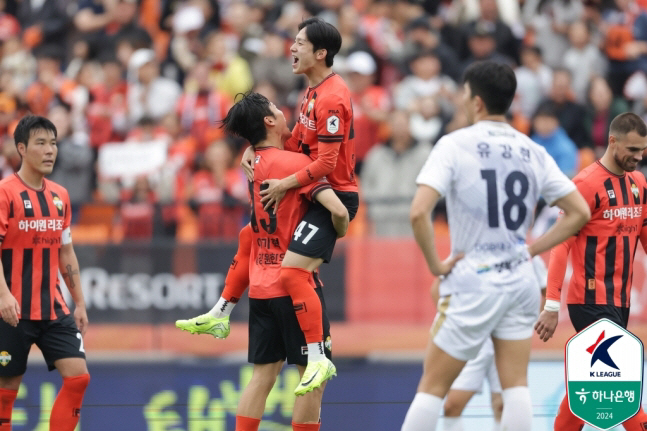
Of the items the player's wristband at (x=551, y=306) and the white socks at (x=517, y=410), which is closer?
the white socks at (x=517, y=410)

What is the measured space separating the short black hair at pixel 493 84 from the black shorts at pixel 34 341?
3336mm

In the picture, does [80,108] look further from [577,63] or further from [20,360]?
[20,360]

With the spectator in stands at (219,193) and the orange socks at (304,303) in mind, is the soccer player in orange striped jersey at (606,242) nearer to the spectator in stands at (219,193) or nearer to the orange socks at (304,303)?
the orange socks at (304,303)

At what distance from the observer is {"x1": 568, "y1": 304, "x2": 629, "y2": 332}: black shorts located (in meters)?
6.87

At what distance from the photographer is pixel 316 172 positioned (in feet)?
20.8

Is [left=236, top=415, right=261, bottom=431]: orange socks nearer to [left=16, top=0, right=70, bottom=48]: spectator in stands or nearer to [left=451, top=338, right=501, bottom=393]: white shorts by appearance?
[left=451, top=338, right=501, bottom=393]: white shorts

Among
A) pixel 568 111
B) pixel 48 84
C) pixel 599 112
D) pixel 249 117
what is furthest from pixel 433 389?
pixel 48 84

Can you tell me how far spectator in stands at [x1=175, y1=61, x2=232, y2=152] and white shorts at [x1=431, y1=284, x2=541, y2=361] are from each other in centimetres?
851

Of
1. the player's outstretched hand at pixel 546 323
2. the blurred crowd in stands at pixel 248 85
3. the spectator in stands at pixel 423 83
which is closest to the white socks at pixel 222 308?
the player's outstretched hand at pixel 546 323

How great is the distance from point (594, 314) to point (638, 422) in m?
0.76

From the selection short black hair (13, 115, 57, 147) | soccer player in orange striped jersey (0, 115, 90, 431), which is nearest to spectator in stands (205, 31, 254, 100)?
short black hair (13, 115, 57, 147)

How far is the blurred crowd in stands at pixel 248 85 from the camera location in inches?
500

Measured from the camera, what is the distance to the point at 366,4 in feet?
51.2

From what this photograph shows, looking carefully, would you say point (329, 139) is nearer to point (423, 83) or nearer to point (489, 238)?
point (489, 238)
